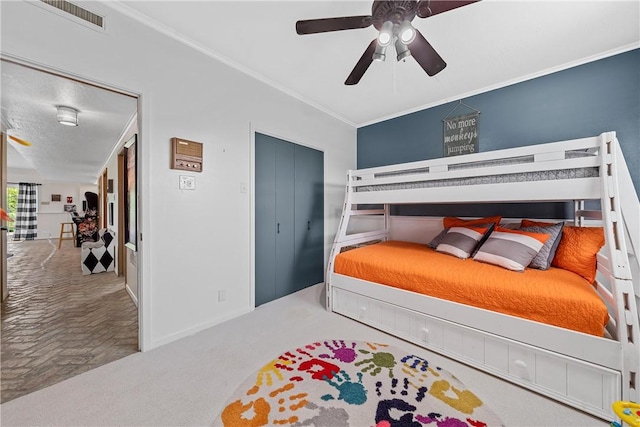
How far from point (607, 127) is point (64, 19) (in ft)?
14.5

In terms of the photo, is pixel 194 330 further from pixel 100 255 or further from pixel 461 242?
pixel 100 255

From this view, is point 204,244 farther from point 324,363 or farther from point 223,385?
point 324,363

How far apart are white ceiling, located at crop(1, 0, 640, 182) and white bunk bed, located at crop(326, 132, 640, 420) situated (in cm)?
105

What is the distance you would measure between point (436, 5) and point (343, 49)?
993 mm

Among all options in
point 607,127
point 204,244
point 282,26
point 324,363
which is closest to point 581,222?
point 607,127

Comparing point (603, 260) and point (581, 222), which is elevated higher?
point (581, 222)

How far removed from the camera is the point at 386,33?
139 centimetres

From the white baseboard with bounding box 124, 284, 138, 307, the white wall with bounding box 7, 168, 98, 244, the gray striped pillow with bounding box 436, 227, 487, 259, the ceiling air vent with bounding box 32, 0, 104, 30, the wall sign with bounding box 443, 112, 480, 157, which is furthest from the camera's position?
the white wall with bounding box 7, 168, 98, 244

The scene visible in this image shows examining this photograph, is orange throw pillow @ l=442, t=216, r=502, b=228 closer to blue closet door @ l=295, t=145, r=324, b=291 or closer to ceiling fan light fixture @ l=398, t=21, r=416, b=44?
blue closet door @ l=295, t=145, r=324, b=291

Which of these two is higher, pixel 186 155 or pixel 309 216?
pixel 186 155

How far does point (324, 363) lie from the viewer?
165 centimetres

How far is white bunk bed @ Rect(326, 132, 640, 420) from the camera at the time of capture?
1.25 m

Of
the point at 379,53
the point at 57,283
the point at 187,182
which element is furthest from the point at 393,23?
the point at 57,283

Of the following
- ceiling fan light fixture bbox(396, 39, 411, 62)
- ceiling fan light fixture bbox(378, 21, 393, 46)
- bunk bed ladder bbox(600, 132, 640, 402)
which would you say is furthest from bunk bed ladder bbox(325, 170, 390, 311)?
bunk bed ladder bbox(600, 132, 640, 402)
